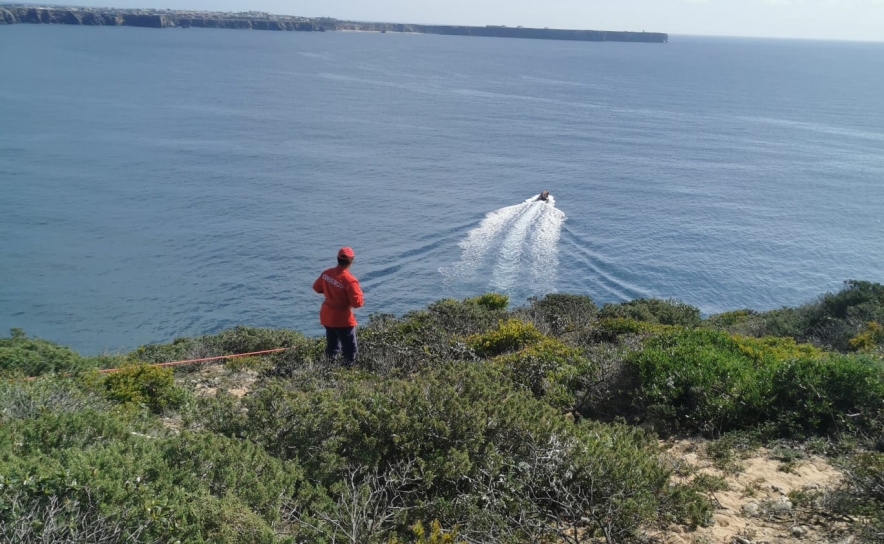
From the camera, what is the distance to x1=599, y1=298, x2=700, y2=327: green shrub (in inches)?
576

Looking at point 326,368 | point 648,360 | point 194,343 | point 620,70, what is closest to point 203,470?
point 326,368

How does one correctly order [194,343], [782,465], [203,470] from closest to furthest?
[203,470], [782,465], [194,343]

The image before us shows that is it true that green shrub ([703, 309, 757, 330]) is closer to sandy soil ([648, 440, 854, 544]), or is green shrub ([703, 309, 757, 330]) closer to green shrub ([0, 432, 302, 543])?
sandy soil ([648, 440, 854, 544])

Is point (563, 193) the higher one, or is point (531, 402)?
point (531, 402)

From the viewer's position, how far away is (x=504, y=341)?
33.4ft

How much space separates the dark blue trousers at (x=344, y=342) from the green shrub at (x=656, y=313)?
7168 mm

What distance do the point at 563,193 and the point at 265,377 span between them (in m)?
33.9

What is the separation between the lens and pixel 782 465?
5.86 metres

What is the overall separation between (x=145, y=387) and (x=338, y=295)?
8.64ft

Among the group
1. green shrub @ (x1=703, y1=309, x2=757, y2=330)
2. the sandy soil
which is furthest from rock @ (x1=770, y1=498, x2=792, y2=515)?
green shrub @ (x1=703, y1=309, x2=757, y2=330)

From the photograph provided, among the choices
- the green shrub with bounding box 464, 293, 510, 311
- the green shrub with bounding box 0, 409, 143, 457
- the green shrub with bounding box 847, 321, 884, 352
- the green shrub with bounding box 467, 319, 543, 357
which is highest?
the green shrub with bounding box 0, 409, 143, 457

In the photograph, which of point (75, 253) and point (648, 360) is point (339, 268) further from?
point (75, 253)

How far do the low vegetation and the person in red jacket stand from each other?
41cm

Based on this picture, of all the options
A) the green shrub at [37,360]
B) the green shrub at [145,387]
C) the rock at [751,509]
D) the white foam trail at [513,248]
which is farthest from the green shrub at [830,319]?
the white foam trail at [513,248]
